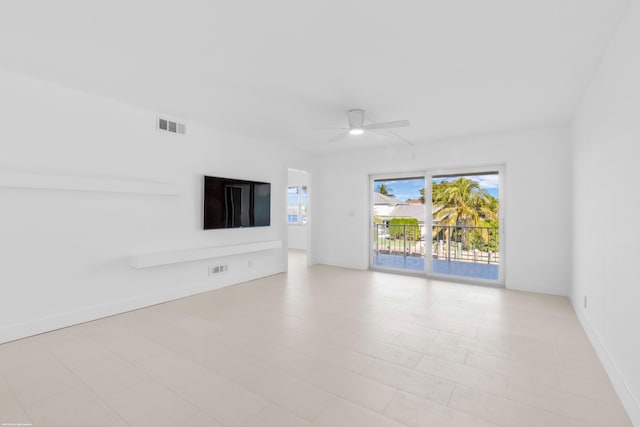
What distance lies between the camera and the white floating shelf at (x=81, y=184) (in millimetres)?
2738

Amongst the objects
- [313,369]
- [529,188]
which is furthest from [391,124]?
[313,369]

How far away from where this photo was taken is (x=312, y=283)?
16.3ft

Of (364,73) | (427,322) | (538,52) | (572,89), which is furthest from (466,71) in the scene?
(427,322)

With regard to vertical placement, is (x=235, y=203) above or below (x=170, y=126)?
below

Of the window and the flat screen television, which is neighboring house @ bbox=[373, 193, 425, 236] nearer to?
the flat screen television

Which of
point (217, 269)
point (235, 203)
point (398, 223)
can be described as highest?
point (235, 203)

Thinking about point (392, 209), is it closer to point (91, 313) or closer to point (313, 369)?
point (313, 369)

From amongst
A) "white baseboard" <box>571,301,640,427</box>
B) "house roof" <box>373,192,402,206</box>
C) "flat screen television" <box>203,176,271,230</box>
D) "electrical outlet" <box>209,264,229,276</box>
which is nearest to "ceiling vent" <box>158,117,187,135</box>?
"flat screen television" <box>203,176,271,230</box>

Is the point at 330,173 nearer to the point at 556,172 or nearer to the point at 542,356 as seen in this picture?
the point at 556,172

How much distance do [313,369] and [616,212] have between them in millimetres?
2510

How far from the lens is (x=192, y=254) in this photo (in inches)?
158

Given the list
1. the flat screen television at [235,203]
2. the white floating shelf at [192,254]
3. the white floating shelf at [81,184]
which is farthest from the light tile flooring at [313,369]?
the white floating shelf at [81,184]

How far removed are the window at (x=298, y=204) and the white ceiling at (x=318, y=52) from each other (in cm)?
563

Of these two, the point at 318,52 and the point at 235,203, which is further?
the point at 235,203
